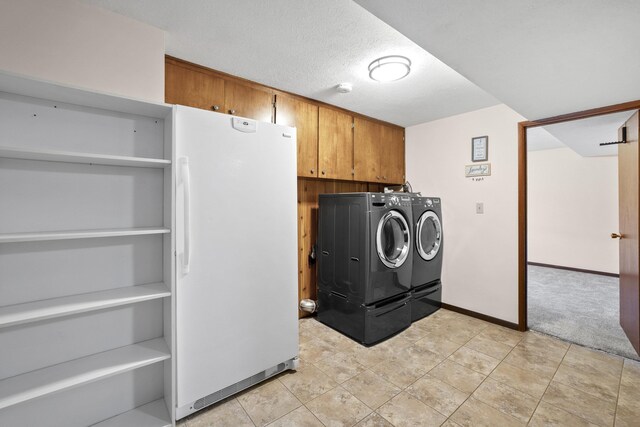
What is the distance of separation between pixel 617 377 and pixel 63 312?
3.45m

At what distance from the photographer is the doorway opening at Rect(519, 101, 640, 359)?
9.25ft

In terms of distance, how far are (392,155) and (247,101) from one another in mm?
2024

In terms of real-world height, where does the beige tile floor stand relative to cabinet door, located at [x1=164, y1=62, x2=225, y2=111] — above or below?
below

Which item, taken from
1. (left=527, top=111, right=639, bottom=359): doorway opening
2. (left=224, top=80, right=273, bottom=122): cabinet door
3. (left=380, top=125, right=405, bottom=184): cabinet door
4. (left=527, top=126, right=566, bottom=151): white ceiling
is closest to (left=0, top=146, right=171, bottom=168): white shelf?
(left=224, top=80, right=273, bottom=122): cabinet door

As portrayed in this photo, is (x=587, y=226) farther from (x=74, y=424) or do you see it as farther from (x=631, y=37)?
(x=74, y=424)

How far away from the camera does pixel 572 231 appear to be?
5.25 metres

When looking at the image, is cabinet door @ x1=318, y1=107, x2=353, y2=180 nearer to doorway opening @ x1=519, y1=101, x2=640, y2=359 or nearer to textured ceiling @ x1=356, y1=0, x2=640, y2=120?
textured ceiling @ x1=356, y1=0, x2=640, y2=120

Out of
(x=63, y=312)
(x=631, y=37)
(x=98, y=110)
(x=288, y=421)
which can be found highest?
(x=631, y=37)

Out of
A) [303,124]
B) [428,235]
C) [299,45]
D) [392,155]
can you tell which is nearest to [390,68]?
[299,45]

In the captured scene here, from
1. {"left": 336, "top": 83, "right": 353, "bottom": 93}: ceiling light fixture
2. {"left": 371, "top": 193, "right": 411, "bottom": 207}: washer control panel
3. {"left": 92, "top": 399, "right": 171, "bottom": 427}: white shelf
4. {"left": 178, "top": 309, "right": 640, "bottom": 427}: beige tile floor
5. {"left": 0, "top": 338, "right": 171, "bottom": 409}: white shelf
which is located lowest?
{"left": 178, "top": 309, "right": 640, "bottom": 427}: beige tile floor

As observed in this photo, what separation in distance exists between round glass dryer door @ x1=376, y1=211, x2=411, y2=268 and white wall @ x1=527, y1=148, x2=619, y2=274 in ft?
14.7

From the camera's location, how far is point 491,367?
2164 millimetres

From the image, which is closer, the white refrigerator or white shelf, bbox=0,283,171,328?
white shelf, bbox=0,283,171,328

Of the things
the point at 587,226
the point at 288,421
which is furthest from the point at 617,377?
the point at 587,226
